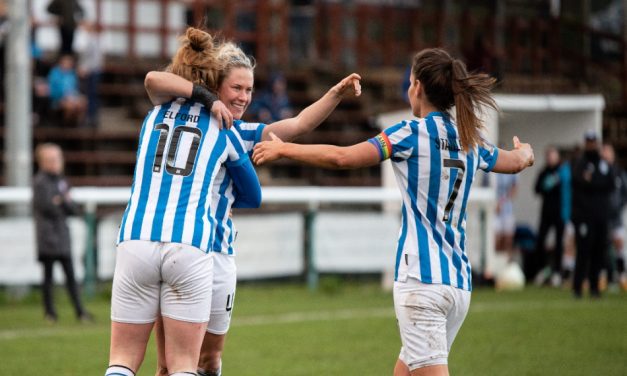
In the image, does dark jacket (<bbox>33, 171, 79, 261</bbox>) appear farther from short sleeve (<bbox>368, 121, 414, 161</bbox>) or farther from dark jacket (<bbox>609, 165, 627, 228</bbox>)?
dark jacket (<bbox>609, 165, 627, 228</bbox>)

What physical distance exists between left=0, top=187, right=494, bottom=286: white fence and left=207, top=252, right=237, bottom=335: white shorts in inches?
375

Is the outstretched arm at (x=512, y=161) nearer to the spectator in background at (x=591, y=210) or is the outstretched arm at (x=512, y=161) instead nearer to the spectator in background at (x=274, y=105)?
the spectator in background at (x=591, y=210)

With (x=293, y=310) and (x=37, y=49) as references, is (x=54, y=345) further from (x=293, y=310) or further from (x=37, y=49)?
(x=37, y=49)

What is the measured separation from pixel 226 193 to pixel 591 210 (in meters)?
11.1

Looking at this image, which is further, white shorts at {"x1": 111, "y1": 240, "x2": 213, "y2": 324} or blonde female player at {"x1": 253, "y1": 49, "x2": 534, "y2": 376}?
blonde female player at {"x1": 253, "y1": 49, "x2": 534, "y2": 376}

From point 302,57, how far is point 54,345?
1540 centimetres

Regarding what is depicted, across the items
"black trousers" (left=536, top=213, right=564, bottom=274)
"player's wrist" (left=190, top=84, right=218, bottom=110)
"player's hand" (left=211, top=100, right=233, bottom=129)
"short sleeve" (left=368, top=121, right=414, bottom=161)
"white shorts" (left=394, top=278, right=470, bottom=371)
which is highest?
"player's wrist" (left=190, top=84, right=218, bottom=110)

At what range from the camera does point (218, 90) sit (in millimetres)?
5961

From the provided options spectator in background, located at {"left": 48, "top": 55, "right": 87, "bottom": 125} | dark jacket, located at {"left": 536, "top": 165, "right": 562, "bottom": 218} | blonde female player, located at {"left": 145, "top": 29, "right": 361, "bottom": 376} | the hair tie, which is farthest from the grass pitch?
spectator in background, located at {"left": 48, "top": 55, "right": 87, "bottom": 125}

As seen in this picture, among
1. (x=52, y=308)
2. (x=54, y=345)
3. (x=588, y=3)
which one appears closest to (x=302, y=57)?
(x=588, y=3)

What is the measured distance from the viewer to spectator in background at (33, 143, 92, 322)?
12891mm

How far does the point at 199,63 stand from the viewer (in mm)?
5902

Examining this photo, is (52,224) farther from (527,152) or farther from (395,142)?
(395,142)

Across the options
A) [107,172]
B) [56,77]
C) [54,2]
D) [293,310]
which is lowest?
[293,310]
